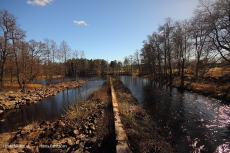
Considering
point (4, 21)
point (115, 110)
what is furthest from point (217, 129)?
point (4, 21)

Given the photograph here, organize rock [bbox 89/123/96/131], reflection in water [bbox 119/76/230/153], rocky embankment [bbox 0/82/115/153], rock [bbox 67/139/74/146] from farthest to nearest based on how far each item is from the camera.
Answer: rock [bbox 89/123/96/131] < reflection in water [bbox 119/76/230/153] < rock [bbox 67/139/74/146] < rocky embankment [bbox 0/82/115/153]

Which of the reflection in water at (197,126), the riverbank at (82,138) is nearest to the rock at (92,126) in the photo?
the riverbank at (82,138)

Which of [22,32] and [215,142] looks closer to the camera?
[215,142]

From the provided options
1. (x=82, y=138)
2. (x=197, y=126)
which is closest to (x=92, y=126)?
(x=82, y=138)

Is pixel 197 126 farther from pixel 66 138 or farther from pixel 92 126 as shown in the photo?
pixel 66 138

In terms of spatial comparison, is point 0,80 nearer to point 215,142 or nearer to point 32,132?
point 32,132

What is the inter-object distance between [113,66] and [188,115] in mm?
69350

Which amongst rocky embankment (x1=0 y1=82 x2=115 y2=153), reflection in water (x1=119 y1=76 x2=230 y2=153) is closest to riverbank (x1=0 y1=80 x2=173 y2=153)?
rocky embankment (x1=0 y1=82 x2=115 y2=153)

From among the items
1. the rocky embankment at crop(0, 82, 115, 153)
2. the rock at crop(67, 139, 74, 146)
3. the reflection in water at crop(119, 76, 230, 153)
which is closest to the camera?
the rocky embankment at crop(0, 82, 115, 153)

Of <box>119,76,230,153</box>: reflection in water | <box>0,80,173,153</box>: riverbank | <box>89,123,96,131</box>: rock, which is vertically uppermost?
<box>89,123,96,131</box>: rock

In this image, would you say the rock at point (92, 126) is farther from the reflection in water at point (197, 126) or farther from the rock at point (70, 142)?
the reflection in water at point (197, 126)

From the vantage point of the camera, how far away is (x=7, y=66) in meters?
18.3

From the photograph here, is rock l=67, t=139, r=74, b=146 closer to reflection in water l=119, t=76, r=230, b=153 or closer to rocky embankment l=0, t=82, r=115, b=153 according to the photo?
rocky embankment l=0, t=82, r=115, b=153

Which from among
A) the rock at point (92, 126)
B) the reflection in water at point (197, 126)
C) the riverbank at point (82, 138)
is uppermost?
the rock at point (92, 126)
